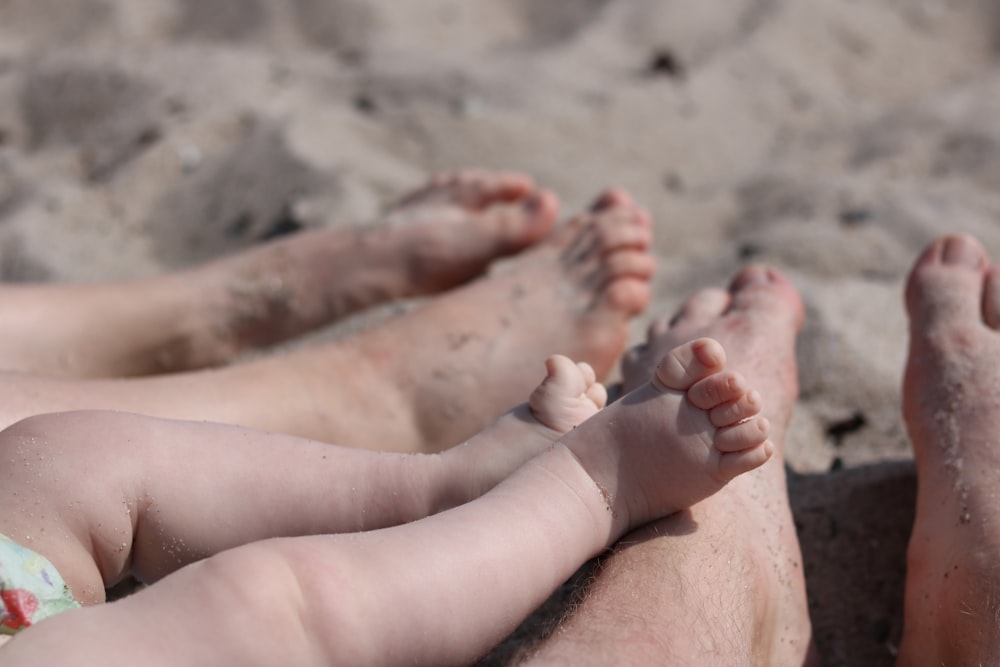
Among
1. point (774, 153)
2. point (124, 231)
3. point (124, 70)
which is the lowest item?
point (774, 153)

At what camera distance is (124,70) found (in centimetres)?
306

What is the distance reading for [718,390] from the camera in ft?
3.89

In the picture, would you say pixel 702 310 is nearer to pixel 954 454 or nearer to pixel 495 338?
pixel 495 338

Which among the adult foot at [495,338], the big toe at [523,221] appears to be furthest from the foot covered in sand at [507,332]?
the big toe at [523,221]

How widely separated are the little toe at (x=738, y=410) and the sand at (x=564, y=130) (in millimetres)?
598

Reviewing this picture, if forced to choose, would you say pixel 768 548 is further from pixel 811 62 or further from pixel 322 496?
pixel 811 62

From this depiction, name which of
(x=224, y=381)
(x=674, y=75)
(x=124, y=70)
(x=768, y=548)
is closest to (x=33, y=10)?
(x=124, y=70)

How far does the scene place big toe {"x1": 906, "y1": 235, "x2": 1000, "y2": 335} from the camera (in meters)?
1.63

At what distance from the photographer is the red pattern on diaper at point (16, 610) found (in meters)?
0.98

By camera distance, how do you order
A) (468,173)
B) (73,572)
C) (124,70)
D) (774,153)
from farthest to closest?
(124,70) < (774,153) < (468,173) < (73,572)

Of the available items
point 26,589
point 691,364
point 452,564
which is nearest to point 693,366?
point 691,364

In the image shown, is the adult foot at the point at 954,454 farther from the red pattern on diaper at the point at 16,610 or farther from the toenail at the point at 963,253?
the red pattern on diaper at the point at 16,610

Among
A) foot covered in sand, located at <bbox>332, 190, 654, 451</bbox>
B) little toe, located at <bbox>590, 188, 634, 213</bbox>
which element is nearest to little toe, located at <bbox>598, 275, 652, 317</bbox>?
foot covered in sand, located at <bbox>332, 190, 654, 451</bbox>

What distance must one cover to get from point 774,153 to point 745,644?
1.94m
